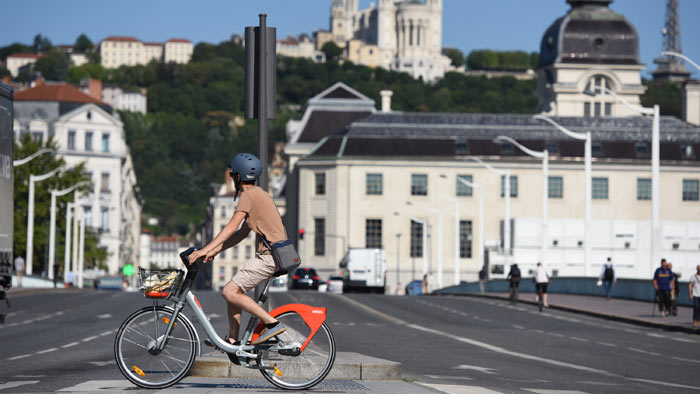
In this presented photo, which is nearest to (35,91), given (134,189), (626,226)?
(134,189)

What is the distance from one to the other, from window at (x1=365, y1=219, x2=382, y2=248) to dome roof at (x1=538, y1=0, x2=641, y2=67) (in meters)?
30.9

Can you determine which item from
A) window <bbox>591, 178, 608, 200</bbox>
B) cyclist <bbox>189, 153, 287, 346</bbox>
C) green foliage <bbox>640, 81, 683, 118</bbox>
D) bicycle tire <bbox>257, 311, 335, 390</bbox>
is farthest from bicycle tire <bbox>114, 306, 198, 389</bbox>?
green foliage <bbox>640, 81, 683, 118</bbox>

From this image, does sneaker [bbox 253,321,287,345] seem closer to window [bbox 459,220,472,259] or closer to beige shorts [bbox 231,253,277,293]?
beige shorts [bbox 231,253,277,293]

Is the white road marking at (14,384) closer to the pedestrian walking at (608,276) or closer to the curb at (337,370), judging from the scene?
the curb at (337,370)

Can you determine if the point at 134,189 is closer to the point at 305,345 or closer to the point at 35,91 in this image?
the point at 35,91

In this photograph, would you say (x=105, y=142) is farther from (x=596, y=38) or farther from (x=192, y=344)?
(x=192, y=344)

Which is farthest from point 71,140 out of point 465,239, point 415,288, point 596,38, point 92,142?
point 596,38

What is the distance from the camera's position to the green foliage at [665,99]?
188m

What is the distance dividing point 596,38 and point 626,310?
86.2 m

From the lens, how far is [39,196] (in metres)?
84.8

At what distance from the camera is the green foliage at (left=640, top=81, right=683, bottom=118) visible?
188 m

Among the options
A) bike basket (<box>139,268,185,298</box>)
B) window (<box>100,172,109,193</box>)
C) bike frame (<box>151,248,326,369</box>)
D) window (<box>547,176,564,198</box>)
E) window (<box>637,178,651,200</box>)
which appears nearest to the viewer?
bike basket (<box>139,268,185,298</box>)

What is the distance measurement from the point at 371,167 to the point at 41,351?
281ft

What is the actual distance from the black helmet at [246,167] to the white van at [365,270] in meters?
69.5
